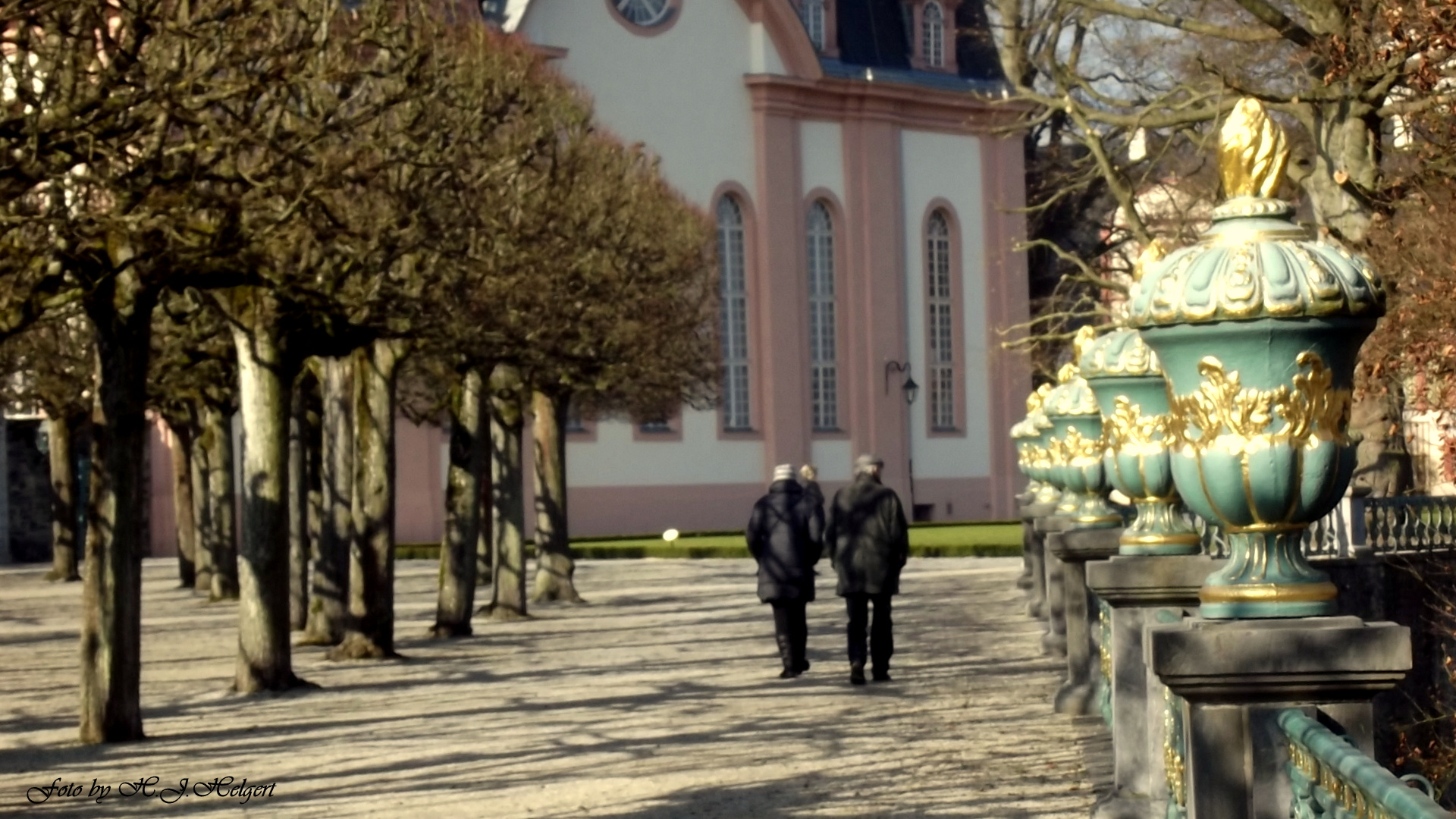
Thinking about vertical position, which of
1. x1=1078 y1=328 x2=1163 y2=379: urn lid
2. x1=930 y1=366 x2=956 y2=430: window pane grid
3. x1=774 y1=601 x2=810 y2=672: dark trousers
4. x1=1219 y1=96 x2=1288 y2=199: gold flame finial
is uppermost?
x1=930 y1=366 x2=956 y2=430: window pane grid

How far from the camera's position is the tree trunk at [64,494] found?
41438 millimetres

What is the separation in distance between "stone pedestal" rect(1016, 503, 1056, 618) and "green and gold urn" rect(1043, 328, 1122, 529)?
241 inches

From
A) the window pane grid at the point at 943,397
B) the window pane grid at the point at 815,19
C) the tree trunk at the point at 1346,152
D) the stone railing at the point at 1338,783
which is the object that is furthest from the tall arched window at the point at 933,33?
the stone railing at the point at 1338,783

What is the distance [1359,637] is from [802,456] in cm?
5353

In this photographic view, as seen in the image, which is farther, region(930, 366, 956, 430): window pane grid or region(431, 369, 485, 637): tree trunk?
region(930, 366, 956, 430): window pane grid


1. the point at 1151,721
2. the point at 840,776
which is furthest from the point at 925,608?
the point at 1151,721

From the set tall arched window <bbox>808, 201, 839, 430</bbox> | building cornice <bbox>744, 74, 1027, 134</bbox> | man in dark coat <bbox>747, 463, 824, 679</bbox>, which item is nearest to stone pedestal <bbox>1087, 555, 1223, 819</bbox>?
man in dark coat <bbox>747, 463, 824, 679</bbox>

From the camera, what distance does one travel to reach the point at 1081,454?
13.4 m

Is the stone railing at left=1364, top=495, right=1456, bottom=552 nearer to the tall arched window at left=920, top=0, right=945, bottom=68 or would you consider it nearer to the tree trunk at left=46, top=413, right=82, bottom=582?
the tree trunk at left=46, top=413, right=82, bottom=582

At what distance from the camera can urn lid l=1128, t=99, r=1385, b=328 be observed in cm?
561

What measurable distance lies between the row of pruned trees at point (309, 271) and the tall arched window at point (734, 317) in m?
23.5

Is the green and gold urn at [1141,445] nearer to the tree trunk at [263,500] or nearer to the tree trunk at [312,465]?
the tree trunk at [263,500]

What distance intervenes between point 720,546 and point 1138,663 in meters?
36.7

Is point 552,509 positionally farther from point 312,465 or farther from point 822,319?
point 822,319
